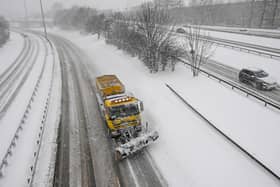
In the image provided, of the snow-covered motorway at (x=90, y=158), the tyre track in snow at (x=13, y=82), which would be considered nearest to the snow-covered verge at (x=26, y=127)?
the tyre track in snow at (x=13, y=82)

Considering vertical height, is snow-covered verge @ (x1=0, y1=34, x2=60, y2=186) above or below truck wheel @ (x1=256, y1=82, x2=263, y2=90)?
below

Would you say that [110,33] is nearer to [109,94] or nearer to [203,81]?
[203,81]

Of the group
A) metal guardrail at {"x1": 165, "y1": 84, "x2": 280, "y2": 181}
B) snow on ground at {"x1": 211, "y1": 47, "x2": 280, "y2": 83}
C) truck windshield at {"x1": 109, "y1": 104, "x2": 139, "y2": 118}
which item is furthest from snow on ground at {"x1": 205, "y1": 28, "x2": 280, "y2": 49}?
truck windshield at {"x1": 109, "y1": 104, "x2": 139, "y2": 118}

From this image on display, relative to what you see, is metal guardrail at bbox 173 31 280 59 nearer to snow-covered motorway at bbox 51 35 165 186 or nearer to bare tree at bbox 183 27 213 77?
bare tree at bbox 183 27 213 77

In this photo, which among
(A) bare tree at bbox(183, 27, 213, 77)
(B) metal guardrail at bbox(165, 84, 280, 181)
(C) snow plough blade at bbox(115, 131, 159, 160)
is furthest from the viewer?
(A) bare tree at bbox(183, 27, 213, 77)

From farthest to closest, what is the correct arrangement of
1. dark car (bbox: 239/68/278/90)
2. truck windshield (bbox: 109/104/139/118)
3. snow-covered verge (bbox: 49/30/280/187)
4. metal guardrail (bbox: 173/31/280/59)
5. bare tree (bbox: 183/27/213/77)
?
metal guardrail (bbox: 173/31/280/59)
bare tree (bbox: 183/27/213/77)
dark car (bbox: 239/68/278/90)
truck windshield (bbox: 109/104/139/118)
snow-covered verge (bbox: 49/30/280/187)

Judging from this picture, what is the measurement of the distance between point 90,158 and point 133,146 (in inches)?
117

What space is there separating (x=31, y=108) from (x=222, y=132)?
17.9m

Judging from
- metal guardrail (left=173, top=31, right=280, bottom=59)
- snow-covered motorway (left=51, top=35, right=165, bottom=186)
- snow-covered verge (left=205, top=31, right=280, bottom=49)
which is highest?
snow-covered verge (left=205, top=31, right=280, bottom=49)

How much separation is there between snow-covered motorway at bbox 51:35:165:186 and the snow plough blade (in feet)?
2.13

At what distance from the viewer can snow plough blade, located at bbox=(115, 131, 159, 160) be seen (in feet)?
36.9

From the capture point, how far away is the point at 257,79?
67.3 feet

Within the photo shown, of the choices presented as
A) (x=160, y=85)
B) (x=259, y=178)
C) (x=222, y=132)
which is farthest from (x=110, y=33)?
(x=259, y=178)

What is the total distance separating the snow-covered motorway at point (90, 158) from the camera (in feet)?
34.1
